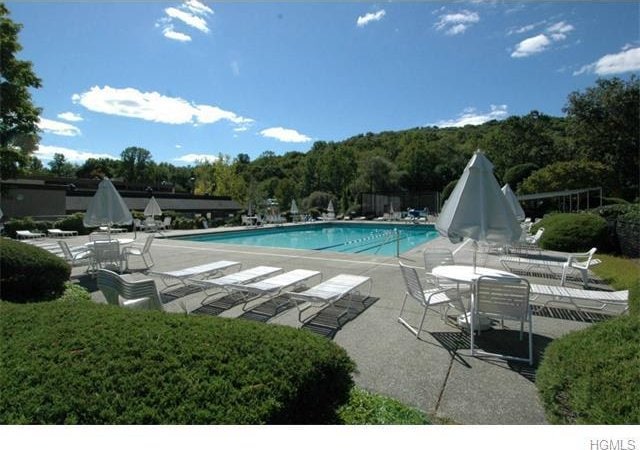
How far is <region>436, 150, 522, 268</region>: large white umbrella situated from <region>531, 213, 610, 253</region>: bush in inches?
341

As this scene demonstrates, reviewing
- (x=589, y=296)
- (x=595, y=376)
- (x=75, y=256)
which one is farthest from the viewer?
(x=75, y=256)

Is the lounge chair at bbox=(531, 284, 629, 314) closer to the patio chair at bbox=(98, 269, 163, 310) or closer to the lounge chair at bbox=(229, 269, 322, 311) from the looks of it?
the lounge chair at bbox=(229, 269, 322, 311)

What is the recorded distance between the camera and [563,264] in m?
6.87

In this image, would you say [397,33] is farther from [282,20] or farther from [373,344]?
[373,344]

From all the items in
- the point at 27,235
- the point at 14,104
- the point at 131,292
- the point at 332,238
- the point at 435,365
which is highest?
the point at 14,104

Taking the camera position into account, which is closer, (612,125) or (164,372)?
(164,372)

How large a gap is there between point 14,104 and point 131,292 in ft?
41.5

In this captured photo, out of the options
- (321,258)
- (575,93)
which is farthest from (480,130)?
(321,258)

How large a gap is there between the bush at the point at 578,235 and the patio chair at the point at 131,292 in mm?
11850

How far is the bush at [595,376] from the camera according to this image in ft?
5.25

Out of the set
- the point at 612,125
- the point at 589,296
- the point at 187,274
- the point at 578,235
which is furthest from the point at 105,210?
the point at 612,125

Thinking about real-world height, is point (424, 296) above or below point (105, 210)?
below

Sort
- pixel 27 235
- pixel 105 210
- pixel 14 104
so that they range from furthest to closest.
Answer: pixel 27 235 → pixel 14 104 → pixel 105 210

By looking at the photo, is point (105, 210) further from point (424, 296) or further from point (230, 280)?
point (424, 296)
